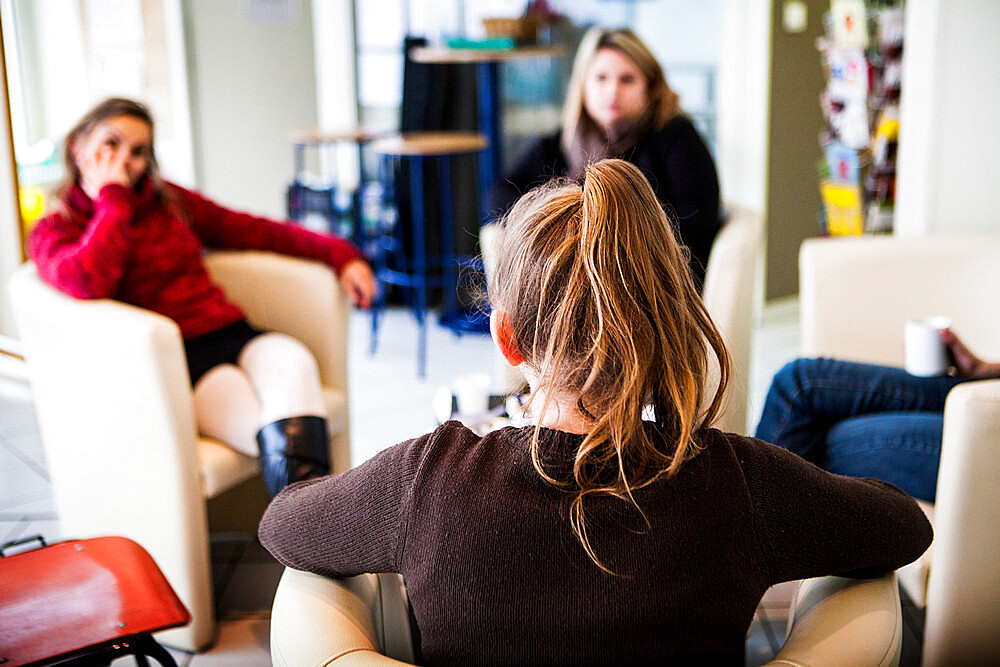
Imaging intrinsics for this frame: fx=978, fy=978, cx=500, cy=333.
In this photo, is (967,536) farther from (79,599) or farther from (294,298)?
(294,298)

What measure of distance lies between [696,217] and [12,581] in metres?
1.82

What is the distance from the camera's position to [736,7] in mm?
4121

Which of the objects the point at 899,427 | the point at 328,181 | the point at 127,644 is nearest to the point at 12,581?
the point at 127,644

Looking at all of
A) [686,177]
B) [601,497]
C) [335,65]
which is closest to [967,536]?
[601,497]

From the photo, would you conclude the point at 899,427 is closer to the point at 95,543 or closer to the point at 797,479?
the point at 797,479

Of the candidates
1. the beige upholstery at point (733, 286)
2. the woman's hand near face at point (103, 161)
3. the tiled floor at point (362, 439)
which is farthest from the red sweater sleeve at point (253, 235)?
the tiled floor at point (362, 439)

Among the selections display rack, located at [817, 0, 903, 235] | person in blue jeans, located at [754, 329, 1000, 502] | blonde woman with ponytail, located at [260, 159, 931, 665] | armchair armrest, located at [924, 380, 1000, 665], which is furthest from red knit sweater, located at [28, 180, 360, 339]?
display rack, located at [817, 0, 903, 235]

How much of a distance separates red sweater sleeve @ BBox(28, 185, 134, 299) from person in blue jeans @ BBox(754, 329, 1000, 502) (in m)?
1.44

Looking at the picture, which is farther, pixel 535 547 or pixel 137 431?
pixel 137 431

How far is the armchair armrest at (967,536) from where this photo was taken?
145 cm

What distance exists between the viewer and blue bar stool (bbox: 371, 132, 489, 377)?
3.98 metres

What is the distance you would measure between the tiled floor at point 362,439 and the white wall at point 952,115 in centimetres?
98

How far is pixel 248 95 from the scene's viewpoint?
189 inches

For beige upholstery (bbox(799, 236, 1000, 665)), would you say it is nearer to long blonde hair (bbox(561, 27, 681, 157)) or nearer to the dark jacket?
the dark jacket
